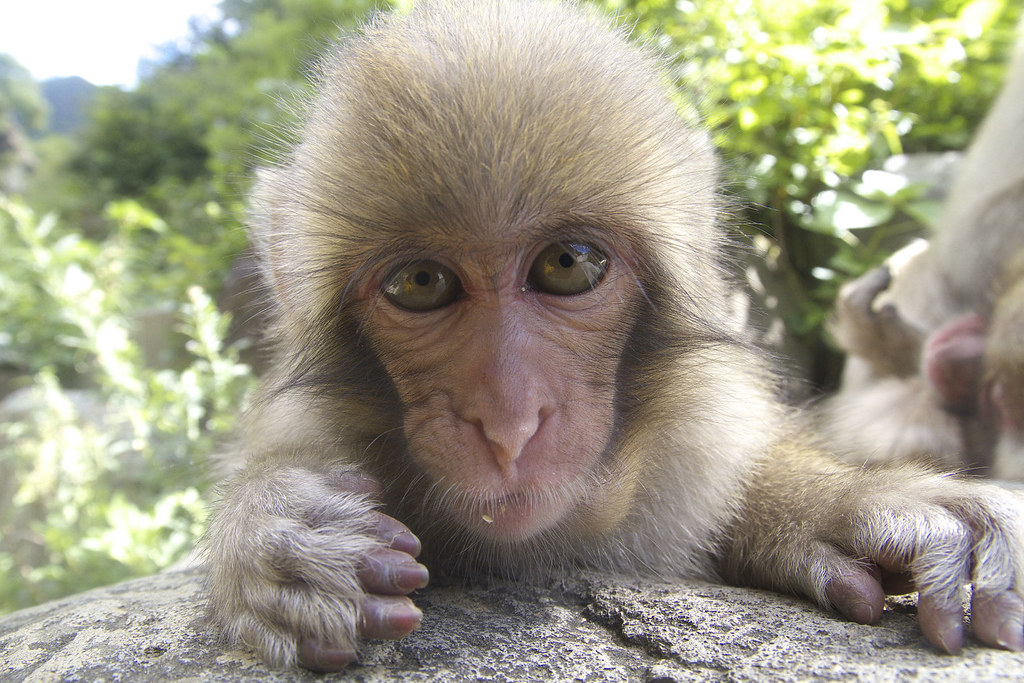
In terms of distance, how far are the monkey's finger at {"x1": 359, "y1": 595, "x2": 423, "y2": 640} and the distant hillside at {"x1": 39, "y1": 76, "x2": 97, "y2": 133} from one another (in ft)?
65.6

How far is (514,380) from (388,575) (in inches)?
16.9

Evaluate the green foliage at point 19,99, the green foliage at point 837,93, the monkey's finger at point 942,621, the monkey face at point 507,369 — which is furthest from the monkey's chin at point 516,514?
the green foliage at point 19,99

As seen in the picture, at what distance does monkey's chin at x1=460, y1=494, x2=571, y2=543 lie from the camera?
155cm

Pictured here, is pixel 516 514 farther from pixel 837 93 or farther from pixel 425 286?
pixel 837 93

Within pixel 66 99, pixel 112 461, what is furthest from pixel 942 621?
pixel 66 99

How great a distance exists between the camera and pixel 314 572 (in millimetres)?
1421

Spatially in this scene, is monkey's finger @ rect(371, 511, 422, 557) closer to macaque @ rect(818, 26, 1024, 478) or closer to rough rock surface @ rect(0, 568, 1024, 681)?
rough rock surface @ rect(0, 568, 1024, 681)

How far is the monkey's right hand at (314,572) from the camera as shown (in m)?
1.37

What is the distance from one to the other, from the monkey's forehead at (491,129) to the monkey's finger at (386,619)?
0.76 m

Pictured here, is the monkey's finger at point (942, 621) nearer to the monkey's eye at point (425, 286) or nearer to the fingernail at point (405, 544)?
the fingernail at point (405, 544)

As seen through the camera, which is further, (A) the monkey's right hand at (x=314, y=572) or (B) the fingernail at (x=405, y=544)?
(B) the fingernail at (x=405, y=544)

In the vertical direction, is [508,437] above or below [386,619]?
above

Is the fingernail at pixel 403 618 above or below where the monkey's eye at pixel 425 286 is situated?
below

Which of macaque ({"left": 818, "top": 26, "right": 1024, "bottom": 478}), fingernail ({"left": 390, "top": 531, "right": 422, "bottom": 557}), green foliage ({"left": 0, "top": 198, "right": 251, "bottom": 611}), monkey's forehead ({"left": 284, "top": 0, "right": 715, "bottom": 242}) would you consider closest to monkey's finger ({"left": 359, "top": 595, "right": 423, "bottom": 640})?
fingernail ({"left": 390, "top": 531, "right": 422, "bottom": 557})
